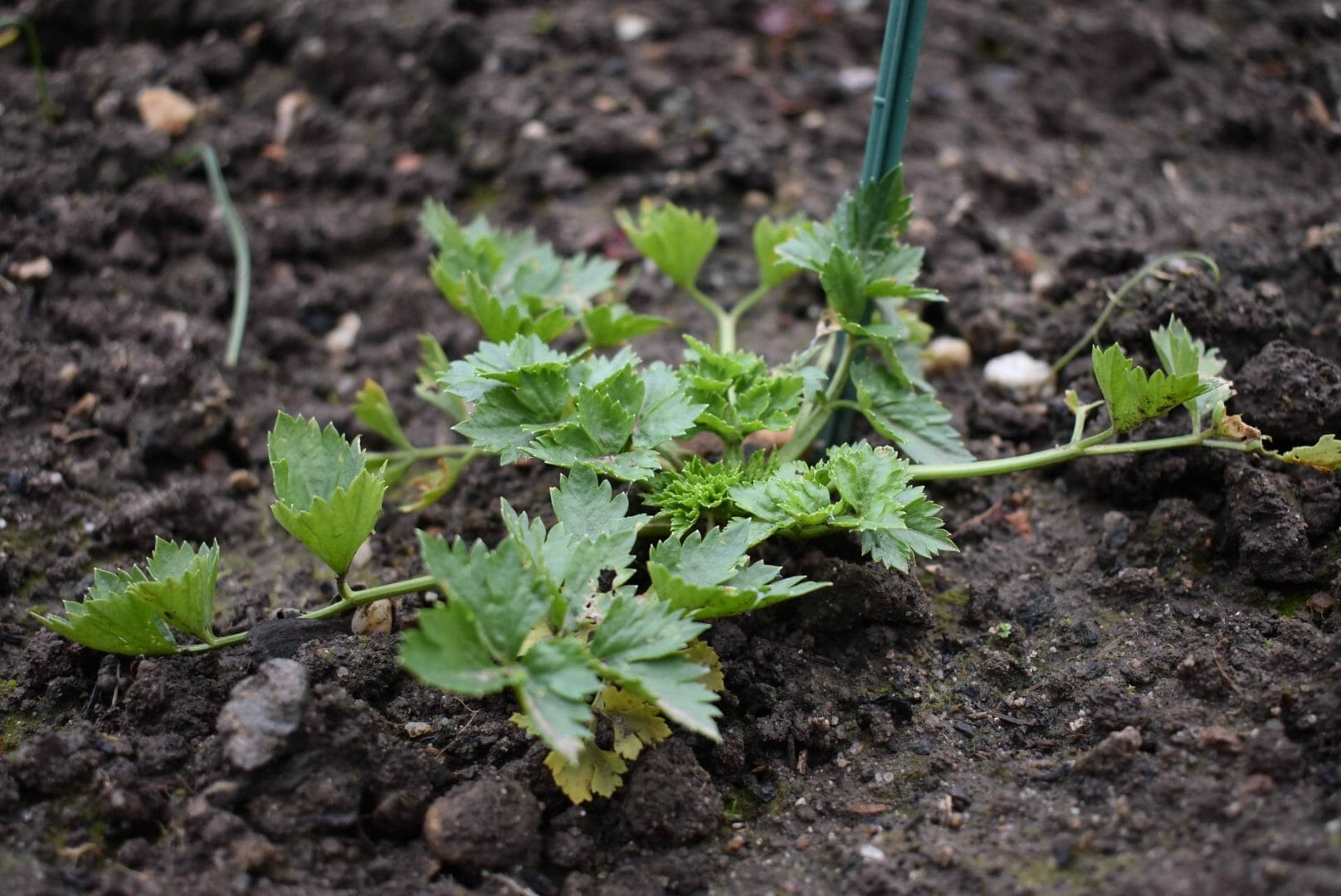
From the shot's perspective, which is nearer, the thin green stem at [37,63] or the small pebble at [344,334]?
the small pebble at [344,334]

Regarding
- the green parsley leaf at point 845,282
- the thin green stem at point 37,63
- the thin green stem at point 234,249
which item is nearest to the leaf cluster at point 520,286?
the green parsley leaf at point 845,282

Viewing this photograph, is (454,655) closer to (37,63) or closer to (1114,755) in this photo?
(1114,755)

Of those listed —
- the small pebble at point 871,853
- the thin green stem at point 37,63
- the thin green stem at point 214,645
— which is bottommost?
the small pebble at point 871,853

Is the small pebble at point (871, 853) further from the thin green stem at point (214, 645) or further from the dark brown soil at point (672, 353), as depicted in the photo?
the thin green stem at point (214, 645)

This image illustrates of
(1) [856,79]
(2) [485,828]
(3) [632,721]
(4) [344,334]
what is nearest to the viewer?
(2) [485,828]

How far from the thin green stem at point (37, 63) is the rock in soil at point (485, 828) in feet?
8.49

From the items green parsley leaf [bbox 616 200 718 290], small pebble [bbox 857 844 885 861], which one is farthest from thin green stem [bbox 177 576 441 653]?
green parsley leaf [bbox 616 200 718 290]

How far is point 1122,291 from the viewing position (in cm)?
264

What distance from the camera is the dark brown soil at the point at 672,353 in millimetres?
1825

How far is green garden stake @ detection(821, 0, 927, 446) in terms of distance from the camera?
2.22m

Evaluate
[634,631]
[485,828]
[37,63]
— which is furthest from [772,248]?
[37,63]

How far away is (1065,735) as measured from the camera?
203 centimetres

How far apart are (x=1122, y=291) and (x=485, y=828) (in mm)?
1895

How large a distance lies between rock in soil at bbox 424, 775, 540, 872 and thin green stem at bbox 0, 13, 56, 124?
2587mm
